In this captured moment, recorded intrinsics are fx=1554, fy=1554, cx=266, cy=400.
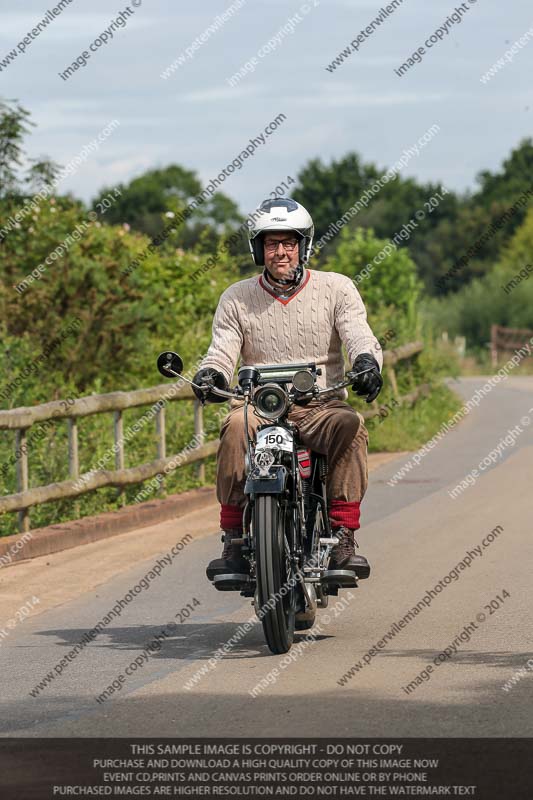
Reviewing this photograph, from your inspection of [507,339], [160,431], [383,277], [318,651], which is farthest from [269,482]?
[507,339]

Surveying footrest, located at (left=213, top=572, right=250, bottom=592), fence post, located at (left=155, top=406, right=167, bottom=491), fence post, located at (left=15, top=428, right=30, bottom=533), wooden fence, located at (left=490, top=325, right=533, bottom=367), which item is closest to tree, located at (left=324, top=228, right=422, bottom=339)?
fence post, located at (left=155, top=406, right=167, bottom=491)

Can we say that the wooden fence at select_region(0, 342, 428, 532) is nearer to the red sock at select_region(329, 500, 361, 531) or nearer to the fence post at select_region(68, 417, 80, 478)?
the fence post at select_region(68, 417, 80, 478)

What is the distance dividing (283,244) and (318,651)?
208 cm

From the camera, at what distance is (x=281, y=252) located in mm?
8023

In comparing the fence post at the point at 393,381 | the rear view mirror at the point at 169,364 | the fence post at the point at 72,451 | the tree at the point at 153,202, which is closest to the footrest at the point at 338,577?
the rear view mirror at the point at 169,364

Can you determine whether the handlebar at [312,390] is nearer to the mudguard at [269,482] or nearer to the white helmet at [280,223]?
the mudguard at [269,482]

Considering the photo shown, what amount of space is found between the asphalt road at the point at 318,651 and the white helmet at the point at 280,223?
2049mm

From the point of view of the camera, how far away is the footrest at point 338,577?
7895 mm

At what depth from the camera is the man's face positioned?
8.02 metres

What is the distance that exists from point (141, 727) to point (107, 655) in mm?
1883

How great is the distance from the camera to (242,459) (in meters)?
7.80

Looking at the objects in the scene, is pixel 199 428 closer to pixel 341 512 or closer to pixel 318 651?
pixel 341 512

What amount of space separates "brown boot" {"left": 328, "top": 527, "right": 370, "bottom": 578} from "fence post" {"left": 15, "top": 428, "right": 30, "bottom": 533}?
4401 mm
